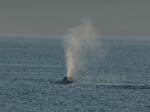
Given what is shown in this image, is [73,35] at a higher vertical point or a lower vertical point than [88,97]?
higher

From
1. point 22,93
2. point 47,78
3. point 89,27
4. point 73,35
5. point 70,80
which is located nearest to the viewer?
point 22,93

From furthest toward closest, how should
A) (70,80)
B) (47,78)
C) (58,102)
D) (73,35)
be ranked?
(73,35), (47,78), (70,80), (58,102)

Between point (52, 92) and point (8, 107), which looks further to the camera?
point (52, 92)

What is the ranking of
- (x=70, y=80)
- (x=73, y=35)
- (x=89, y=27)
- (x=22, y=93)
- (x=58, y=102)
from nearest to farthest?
1. (x=58, y=102)
2. (x=22, y=93)
3. (x=70, y=80)
4. (x=73, y=35)
5. (x=89, y=27)

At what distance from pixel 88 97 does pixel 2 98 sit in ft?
37.1

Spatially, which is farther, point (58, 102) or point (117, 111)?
point (58, 102)

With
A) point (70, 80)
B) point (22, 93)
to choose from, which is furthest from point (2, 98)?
point (70, 80)

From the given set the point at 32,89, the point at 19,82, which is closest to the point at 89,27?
the point at 19,82

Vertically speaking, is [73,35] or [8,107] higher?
[73,35]

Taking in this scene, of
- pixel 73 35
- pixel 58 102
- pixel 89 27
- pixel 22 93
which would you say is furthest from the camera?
pixel 89 27

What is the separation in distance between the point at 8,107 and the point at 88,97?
48.8 feet

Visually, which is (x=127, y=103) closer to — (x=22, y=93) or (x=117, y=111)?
(x=117, y=111)

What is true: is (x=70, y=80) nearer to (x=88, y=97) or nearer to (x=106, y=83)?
(x=106, y=83)

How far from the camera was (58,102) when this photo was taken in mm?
87250
